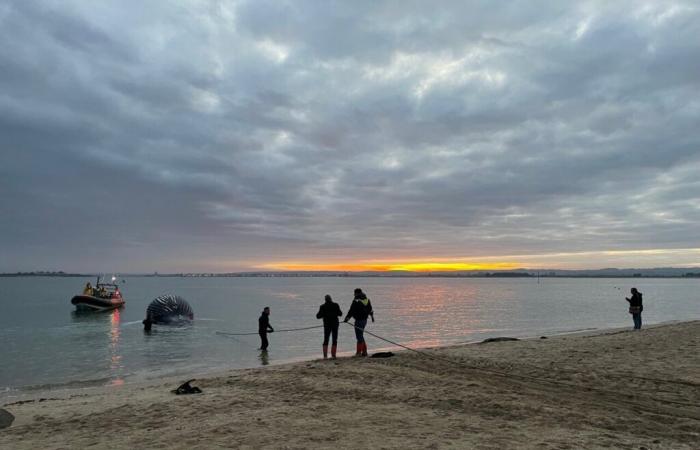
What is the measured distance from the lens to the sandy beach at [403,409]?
6.12m

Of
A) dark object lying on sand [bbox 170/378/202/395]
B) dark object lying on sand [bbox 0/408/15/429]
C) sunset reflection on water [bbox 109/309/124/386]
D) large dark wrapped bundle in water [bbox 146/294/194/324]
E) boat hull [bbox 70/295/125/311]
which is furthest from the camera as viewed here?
boat hull [bbox 70/295/125/311]

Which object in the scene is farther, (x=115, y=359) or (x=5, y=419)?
(x=115, y=359)

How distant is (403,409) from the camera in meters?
7.67

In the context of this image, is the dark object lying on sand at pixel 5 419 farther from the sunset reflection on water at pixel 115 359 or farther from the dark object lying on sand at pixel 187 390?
the sunset reflection on water at pixel 115 359

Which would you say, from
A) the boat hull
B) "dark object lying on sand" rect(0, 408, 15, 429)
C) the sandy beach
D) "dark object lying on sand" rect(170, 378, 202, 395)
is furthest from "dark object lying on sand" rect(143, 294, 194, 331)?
"dark object lying on sand" rect(0, 408, 15, 429)

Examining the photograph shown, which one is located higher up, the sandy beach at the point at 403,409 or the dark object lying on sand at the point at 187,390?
the sandy beach at the point at 403,409

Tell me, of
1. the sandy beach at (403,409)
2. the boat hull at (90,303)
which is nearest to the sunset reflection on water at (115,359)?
the sandy beach at (403,409)

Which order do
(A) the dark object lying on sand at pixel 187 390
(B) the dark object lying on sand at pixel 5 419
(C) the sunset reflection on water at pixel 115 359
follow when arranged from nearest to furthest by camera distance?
(B) the dark object lying on sand at pixel 5 419, (A) the dark object lying on sand at pixel 187 390, (C) the sunset reflection on water at pixel 115 359

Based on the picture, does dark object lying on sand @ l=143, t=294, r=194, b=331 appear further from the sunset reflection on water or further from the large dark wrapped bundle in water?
A: the sunset reflection on water

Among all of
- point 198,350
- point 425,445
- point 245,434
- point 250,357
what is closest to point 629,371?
point 425,445

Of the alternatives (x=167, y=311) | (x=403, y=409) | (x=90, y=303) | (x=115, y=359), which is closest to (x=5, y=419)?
(x=403, y=409)

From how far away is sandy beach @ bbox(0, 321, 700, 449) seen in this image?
612 cm

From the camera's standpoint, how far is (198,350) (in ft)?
73.0

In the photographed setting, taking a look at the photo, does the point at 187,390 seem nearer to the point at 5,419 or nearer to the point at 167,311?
the point at 5,419
